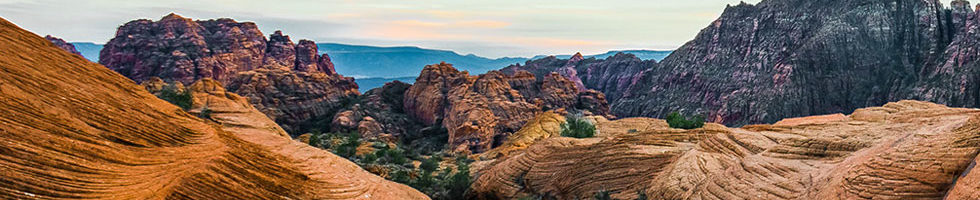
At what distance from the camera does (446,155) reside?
Answer: 53.9 metres

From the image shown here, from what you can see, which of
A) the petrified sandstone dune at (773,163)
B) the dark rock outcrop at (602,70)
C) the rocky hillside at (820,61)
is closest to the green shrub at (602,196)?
the petrified sandstone dune at (773,163)

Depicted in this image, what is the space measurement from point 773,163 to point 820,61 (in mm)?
97578

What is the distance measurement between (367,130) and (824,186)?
57.2 m

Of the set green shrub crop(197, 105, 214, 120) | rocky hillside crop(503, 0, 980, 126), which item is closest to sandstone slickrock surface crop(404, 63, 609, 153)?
green shrub crop(197, 105, 214, 120)

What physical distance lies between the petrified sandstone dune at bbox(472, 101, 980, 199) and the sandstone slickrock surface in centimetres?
3261

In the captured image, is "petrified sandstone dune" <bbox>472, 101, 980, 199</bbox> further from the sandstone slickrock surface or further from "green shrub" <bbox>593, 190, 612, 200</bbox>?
the sandstone slickrock surface

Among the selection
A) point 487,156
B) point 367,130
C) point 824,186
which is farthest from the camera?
point 367,130

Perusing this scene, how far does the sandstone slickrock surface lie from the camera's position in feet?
207

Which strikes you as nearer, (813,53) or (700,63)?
(813,53)

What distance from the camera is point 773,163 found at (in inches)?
669

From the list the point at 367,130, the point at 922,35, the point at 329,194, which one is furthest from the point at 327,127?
the point at 922,35

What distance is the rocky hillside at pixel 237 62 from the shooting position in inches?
3022

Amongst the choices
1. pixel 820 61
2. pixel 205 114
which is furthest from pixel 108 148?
pixel 820 61

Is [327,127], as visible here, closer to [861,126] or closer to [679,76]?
[861,126]
